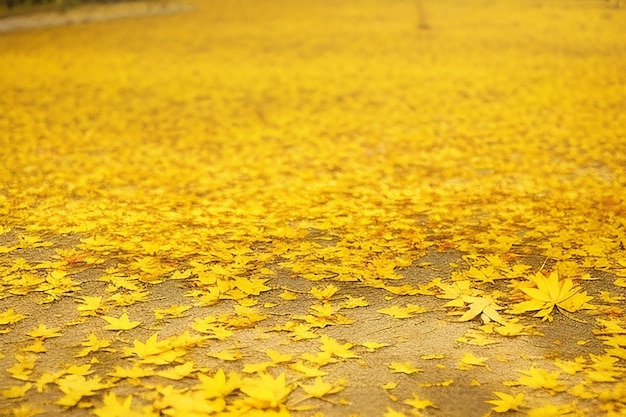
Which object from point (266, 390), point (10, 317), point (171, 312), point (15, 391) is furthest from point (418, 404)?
point (10, 317)

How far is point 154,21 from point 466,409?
18.8 metres

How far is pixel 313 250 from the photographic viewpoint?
13.4ft

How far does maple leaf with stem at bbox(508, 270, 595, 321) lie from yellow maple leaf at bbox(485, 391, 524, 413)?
2.51 feet

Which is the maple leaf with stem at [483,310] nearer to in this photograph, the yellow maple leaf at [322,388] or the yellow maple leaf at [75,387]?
the yellow maple leaf at [322,388]

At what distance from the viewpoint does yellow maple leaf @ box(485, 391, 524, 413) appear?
2469 millimetres

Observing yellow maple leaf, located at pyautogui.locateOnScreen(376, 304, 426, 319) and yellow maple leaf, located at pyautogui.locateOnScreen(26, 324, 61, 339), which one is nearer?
yellow maple leaf, located at pyautogui.locateOnScreen(26, 324, 61, 339)

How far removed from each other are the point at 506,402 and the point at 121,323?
1.83 metres

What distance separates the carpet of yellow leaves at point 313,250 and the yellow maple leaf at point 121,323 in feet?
0.04

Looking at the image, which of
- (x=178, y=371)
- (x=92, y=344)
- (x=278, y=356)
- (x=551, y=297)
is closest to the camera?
(x=178, y=371)

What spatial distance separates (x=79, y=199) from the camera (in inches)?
202

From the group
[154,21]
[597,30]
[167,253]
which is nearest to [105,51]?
[154,21]

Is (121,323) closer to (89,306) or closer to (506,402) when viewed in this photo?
(89,306)

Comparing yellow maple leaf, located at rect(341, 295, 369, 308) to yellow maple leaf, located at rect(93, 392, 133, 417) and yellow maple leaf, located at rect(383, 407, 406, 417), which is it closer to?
yellow maple leaf, located at rect(383, 407, 406, 417)

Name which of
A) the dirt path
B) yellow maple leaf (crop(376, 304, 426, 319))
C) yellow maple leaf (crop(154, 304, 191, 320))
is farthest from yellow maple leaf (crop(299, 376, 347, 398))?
the dirt path
